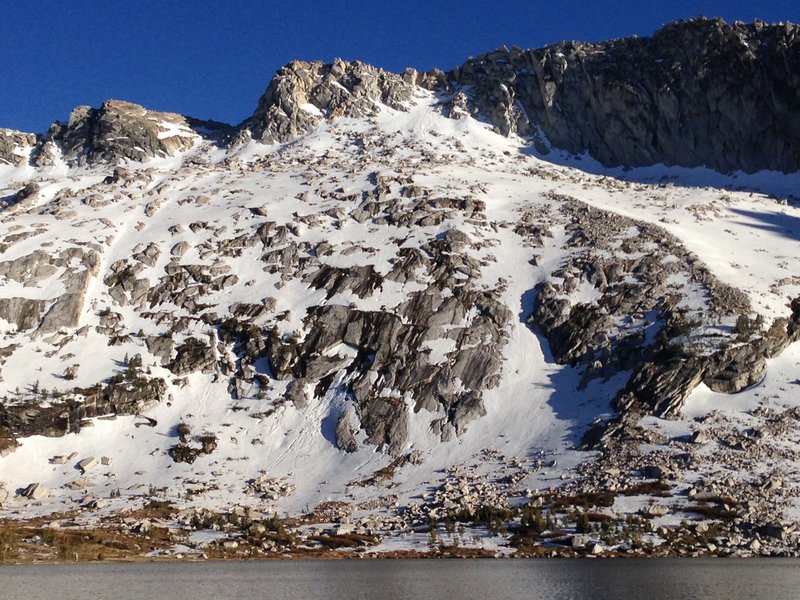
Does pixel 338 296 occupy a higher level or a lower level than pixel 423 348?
higher

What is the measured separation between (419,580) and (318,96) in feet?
452

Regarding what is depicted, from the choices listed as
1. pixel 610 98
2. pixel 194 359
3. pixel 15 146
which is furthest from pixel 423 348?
pixel 15 146

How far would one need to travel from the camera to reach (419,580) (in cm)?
4584

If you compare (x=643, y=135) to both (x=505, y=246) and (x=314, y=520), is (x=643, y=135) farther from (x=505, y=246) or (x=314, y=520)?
(x=314, y=520)

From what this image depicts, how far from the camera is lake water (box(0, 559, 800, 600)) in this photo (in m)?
39.8

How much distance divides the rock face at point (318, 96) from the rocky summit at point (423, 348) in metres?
18.8

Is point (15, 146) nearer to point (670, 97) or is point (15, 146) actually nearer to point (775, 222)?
point (670, 97)

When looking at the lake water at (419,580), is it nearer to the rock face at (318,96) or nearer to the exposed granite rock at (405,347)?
the exposed granite rock at (405,347)

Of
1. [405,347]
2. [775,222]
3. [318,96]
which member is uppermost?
[318,96]

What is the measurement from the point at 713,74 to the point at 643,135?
16.1 metres

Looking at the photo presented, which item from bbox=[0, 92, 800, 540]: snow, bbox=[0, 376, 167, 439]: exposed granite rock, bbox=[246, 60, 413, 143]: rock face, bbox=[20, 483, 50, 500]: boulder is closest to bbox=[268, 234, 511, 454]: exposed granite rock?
bbox=[0, 92, 800, 540]: snow

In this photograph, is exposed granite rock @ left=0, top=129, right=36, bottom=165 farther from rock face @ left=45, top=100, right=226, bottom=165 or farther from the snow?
the snow

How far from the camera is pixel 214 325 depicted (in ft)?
314

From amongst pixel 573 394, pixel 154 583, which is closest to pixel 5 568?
pixel 154 583
